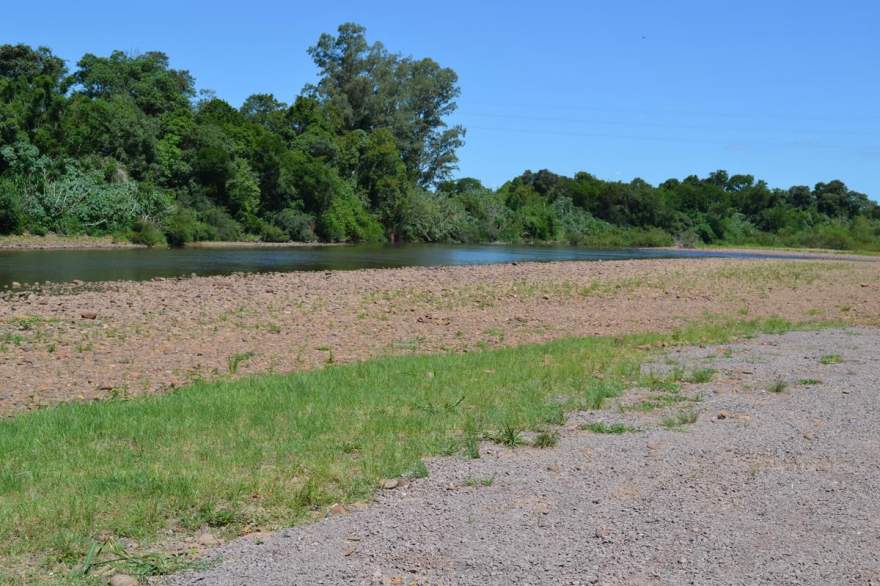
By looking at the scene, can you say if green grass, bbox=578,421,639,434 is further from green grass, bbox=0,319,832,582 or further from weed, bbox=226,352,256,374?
weed, bbox=226,352,256,374

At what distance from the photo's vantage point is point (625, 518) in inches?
240

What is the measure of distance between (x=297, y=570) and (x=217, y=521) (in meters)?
1.21

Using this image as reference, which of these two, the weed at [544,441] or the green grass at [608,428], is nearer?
the weed at [544,441]

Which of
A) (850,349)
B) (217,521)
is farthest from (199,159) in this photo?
(217,521)

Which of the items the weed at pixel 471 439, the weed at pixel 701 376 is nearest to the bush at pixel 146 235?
the weed at pixel 701 376

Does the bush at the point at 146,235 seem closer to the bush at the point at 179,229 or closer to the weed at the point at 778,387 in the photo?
the bush at the point at 179,229

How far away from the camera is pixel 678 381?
11750 mm

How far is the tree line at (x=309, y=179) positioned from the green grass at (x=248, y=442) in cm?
5461

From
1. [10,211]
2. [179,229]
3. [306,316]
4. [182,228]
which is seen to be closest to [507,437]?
[306,316]

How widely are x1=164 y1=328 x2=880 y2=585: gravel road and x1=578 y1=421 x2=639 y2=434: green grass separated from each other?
117 mm

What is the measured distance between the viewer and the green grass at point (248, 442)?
20.1 ft

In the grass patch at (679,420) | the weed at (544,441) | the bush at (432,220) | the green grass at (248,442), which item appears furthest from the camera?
the bush at (432,220)

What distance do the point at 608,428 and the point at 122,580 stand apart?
5365 millimetres

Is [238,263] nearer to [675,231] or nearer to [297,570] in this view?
[297,570]
